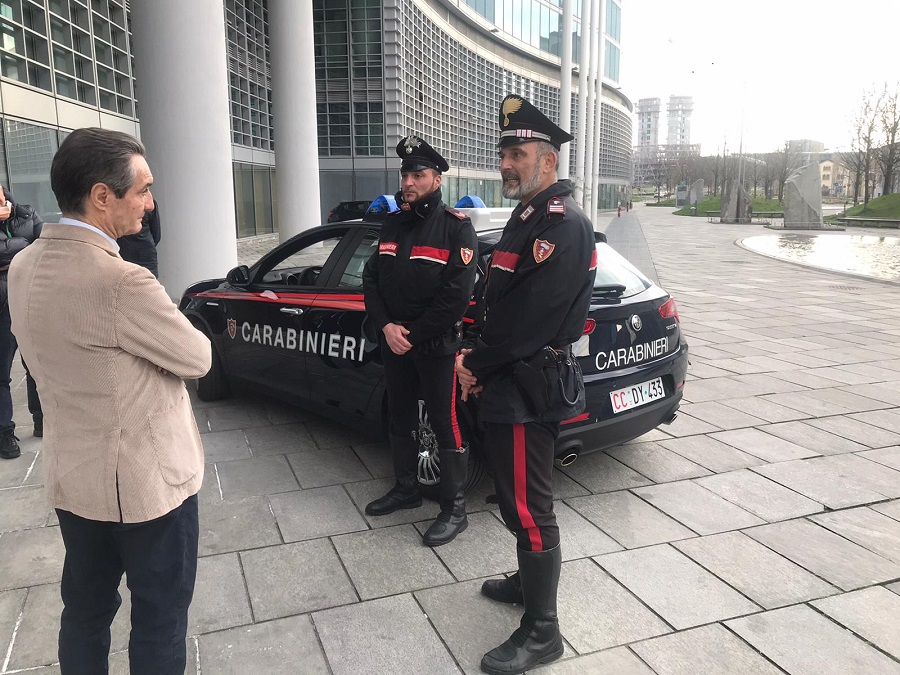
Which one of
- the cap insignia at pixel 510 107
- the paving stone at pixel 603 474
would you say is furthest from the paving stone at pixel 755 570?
the cap insignia at pixel 510 107

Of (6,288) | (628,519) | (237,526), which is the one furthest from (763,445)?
(6,288)

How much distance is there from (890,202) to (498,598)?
4803 centimetres

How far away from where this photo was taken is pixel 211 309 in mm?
5457

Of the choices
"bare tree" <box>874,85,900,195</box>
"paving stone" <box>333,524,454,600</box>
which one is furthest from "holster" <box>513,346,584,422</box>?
"bare tree" <box>874,85,900,195</box>

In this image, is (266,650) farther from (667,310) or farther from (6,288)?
(6,288)

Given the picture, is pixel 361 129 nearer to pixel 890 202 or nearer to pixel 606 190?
pixel 890 202

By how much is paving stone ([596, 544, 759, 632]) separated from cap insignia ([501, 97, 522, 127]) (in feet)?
6.72

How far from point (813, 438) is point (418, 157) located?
358 centimetres

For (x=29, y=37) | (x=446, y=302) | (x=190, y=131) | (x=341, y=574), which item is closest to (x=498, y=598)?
(x=341, y=574)

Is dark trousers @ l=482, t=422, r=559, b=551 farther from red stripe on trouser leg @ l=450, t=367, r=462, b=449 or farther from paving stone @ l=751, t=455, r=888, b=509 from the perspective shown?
paving stone @ l=751, t=455, r=888, b=509

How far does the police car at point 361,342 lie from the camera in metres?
3.69

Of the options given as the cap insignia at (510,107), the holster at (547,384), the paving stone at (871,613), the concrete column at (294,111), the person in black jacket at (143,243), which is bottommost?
Result: the paving stone at (871,613)

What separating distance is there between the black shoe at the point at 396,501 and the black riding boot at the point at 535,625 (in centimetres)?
132

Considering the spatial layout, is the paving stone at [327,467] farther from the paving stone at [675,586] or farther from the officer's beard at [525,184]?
the officer's beard at [525,184]
